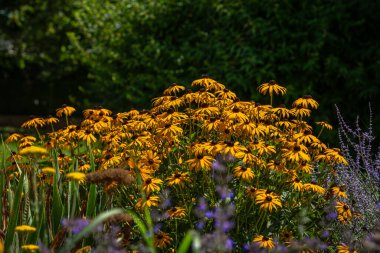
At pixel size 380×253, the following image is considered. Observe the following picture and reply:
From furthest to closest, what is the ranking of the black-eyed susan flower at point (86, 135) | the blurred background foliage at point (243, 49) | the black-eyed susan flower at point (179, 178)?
the blurred background foliage at point (243, 49)
the black-eyed susan flower at point (86, 135)
the black-eyed susan flower at point (179, 178)

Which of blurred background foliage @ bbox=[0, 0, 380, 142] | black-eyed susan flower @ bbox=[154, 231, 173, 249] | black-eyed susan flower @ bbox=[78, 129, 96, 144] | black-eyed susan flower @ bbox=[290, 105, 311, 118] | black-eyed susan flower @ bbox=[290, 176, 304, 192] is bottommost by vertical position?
black-eyed susan flower @ bbox=[154, 231, 173, 249]

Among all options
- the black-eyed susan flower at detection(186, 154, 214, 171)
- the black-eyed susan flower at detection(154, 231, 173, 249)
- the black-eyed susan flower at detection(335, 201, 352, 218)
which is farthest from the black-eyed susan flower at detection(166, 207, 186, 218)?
the black-eyed susan flower at detection(335, 201, 352, 218)

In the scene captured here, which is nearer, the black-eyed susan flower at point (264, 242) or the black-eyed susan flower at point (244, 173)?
the black-eyed susan flower at point (264, 242)

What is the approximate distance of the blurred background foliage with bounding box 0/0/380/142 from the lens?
25.2 feet

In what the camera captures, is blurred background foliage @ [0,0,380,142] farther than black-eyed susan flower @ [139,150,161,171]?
Yes

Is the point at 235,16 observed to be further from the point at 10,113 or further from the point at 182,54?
the point at 10,113

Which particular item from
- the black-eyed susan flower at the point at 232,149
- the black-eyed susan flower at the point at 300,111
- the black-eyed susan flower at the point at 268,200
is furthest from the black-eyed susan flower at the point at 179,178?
the black-eyed susan flower at the point at 300,111

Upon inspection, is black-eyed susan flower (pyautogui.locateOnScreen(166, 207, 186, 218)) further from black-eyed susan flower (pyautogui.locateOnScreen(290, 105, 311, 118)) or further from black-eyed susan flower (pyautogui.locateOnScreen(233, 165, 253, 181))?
black-eyed susan flower (pyautogui.locateOnScreen(290, 105, 311, 118))

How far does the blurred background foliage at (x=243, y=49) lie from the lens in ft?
25.2

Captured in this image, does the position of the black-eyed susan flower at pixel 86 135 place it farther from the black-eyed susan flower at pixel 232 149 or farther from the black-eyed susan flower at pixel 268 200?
the black-eyed susan flower at pixel 268 200

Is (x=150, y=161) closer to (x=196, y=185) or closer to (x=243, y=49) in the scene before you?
(x=196, y=185)

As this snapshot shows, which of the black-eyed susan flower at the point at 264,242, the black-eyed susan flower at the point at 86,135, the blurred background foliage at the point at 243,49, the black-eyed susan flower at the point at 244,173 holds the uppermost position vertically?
the blurred background foliage at the point at 243,49

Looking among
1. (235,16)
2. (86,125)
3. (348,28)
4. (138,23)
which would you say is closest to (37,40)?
(138,23)

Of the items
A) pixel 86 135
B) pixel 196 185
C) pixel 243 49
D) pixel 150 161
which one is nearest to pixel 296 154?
pixel 196 185
